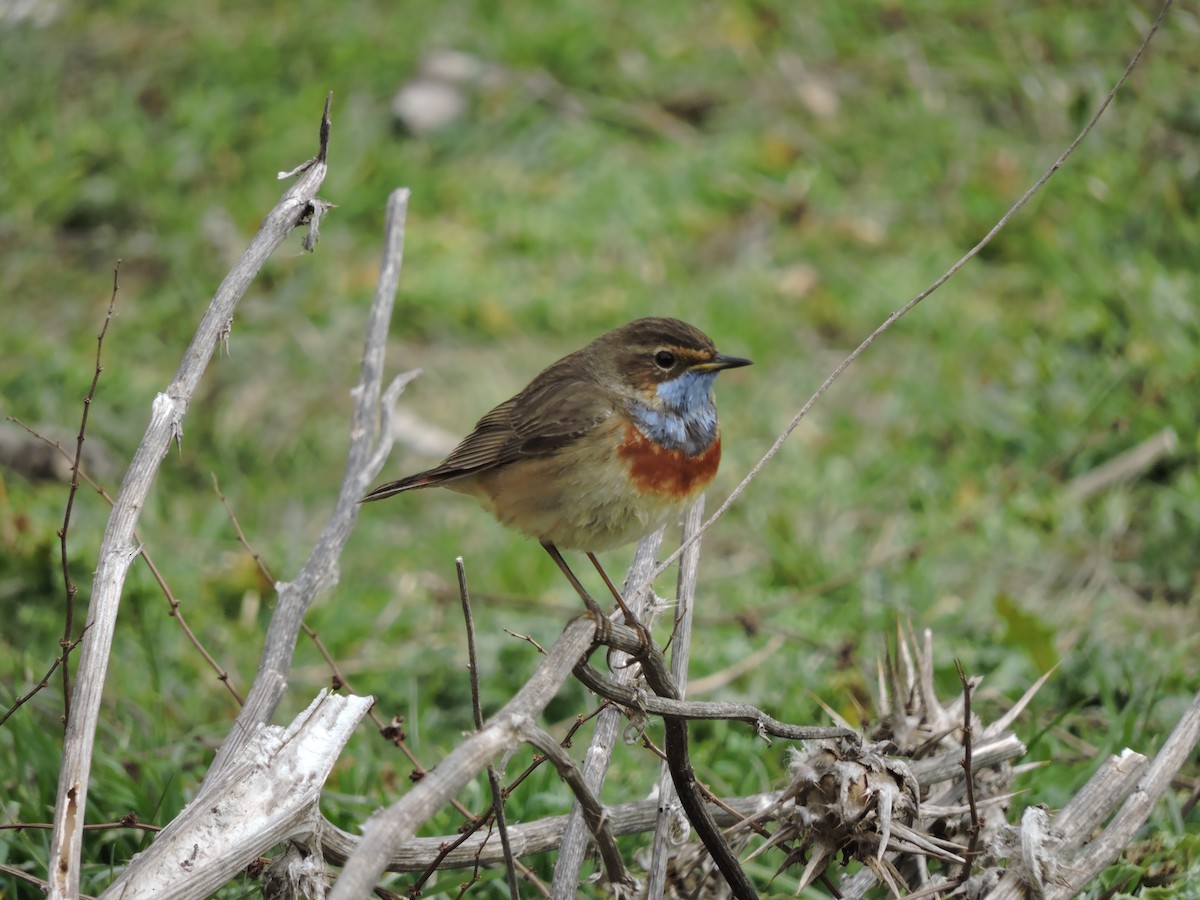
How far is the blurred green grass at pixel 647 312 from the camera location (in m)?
5.24

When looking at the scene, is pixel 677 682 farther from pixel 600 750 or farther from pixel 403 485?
pixel 403 485

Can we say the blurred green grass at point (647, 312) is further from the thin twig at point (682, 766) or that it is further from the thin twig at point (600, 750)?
the thin twig at point (682, 766)

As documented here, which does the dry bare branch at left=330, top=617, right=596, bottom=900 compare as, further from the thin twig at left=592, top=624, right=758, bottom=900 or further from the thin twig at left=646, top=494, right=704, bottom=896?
the thin twig at left=646, top=494, right=704, bottom=896

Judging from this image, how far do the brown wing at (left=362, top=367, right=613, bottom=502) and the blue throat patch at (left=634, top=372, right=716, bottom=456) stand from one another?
0.44ft

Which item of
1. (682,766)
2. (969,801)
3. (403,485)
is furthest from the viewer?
(403,485)

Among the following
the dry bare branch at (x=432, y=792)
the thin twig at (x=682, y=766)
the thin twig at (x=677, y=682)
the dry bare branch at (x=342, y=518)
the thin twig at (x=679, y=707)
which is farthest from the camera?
the dry bare branch at (x=342, y=518)

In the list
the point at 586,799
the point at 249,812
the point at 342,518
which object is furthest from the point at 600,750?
the point at 342,518

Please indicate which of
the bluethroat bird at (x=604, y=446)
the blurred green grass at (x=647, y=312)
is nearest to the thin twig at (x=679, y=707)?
the bluethroat bird at (x=604, y=446)

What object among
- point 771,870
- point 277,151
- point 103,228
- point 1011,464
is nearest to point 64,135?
point 103,228

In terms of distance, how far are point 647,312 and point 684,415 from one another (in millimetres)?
3606

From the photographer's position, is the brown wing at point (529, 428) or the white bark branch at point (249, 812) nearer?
the white bark branch at point (249, 812)

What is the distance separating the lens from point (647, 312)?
7.66 m

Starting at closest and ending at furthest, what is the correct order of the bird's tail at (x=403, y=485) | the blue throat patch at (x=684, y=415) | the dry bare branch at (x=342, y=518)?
the dry bare branch at (x=342, y=518), the blue throat patch at (x=684, y=415), the bird's tail at (x=403, y=485)

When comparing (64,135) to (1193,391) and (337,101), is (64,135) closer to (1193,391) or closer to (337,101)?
(337,101)
